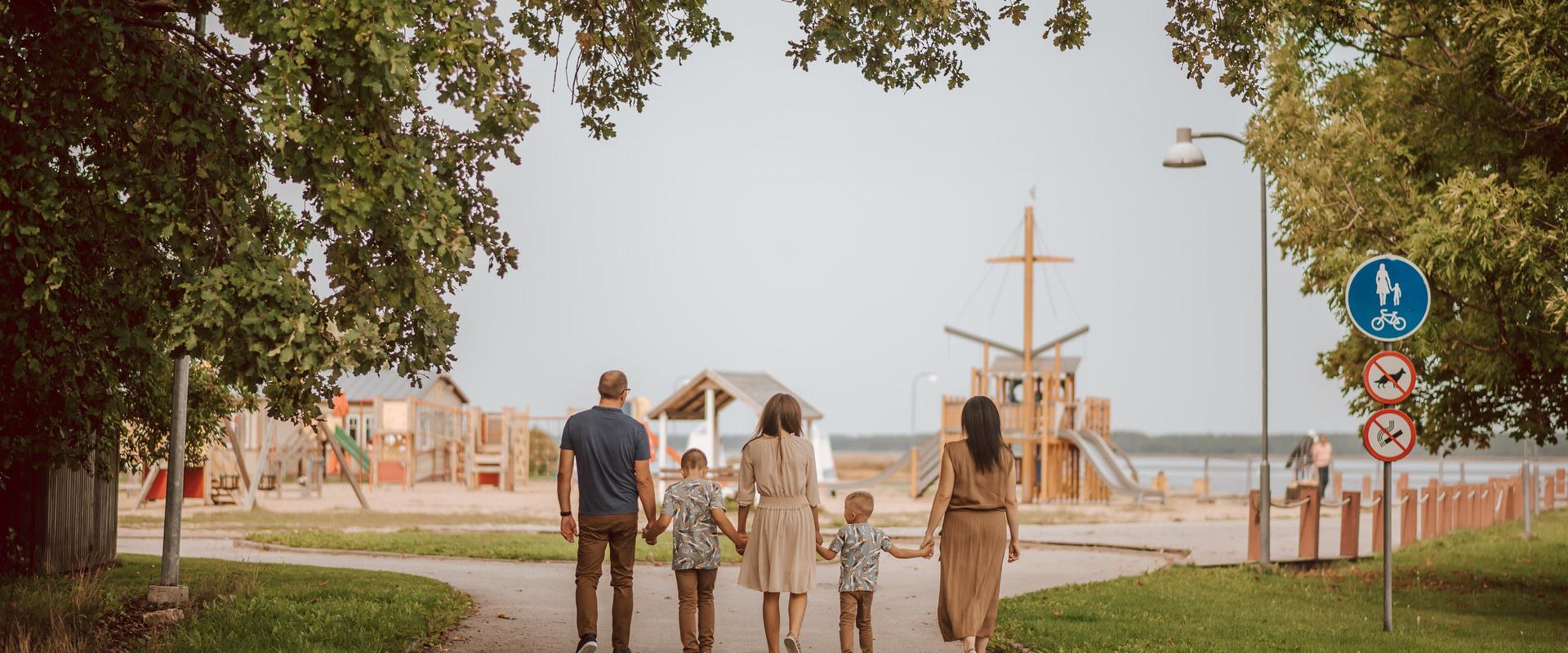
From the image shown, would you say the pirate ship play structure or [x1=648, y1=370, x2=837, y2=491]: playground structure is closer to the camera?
[x1=648, y1=370, x2=837, y2=491]: playground structure

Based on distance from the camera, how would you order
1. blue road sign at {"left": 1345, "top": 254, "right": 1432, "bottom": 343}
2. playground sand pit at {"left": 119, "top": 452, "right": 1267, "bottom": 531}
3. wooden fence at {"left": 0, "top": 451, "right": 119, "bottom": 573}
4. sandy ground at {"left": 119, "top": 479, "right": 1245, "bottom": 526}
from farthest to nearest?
sandy ground at {"left": 119, "top": 479, "right": 1245, "bottom": 526} < playground sand pit at {"left": 119, "top": 452, "right": 1267, "bottom": 531} < wooden fence at {"left": 0, "top": 451, "right": 119, "bottom": 573} < blue road sign at {"left": 1345, "top": 254, "right": 1432, "bottom": 343}

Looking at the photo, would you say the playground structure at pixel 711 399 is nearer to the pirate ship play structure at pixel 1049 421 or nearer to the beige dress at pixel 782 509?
the pirate ship play structure at pixel 1049 421

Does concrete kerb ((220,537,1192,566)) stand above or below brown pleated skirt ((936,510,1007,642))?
below

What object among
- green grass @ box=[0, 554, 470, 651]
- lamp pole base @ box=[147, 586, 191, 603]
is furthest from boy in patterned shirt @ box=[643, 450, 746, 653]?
lamp pole base @ box=[147, 586, 191, 603]

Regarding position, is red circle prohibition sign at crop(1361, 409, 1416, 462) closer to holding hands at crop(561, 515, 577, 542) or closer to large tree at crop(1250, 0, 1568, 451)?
large tree at crop(1250, 0, 1568, 451)

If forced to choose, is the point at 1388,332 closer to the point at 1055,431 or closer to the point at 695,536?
the point at 695,536

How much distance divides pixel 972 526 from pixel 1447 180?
7.53 meters

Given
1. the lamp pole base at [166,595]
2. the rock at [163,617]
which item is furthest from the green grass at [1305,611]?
the lamp pole base at [166,595]

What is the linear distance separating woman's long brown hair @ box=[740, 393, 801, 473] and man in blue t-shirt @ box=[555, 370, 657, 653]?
0.75 metres

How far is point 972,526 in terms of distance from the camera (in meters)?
9.17

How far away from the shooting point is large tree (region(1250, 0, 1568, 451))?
41.5 ft

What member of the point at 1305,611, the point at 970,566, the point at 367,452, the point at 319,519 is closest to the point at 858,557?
the point at 970,566

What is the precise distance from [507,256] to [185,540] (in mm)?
12742

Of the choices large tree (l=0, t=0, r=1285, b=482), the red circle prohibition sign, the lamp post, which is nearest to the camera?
large tree (l=0, t=0, r=1285, b=482)
